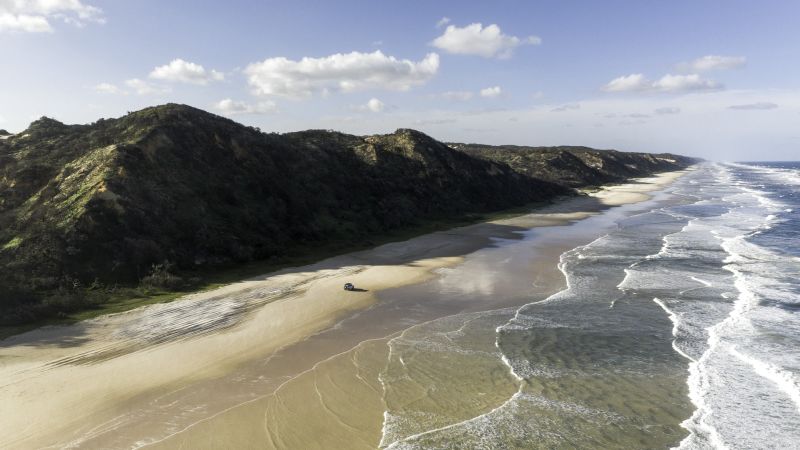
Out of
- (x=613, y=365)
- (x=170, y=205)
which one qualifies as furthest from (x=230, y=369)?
(x=170, y=205)

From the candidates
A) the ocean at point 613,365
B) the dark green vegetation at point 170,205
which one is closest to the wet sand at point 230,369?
the ocean at point 613,365

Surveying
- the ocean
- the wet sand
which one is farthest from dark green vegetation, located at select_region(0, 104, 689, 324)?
the ocean

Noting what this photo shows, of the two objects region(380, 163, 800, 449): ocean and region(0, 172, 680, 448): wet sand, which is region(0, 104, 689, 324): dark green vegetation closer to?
region(0, 172, 680, 448): wet sand

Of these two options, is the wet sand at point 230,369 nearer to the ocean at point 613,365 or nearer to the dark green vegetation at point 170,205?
the ocean at point 613,365

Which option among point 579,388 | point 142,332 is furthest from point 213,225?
point 579,388

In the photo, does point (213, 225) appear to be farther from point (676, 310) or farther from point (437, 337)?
point (676, 310)

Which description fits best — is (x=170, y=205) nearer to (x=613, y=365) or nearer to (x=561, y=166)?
(x=613, y=365)

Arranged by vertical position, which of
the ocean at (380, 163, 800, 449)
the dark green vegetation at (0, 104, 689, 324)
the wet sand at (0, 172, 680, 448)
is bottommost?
the ocean at (380, 163, 800, 449)
